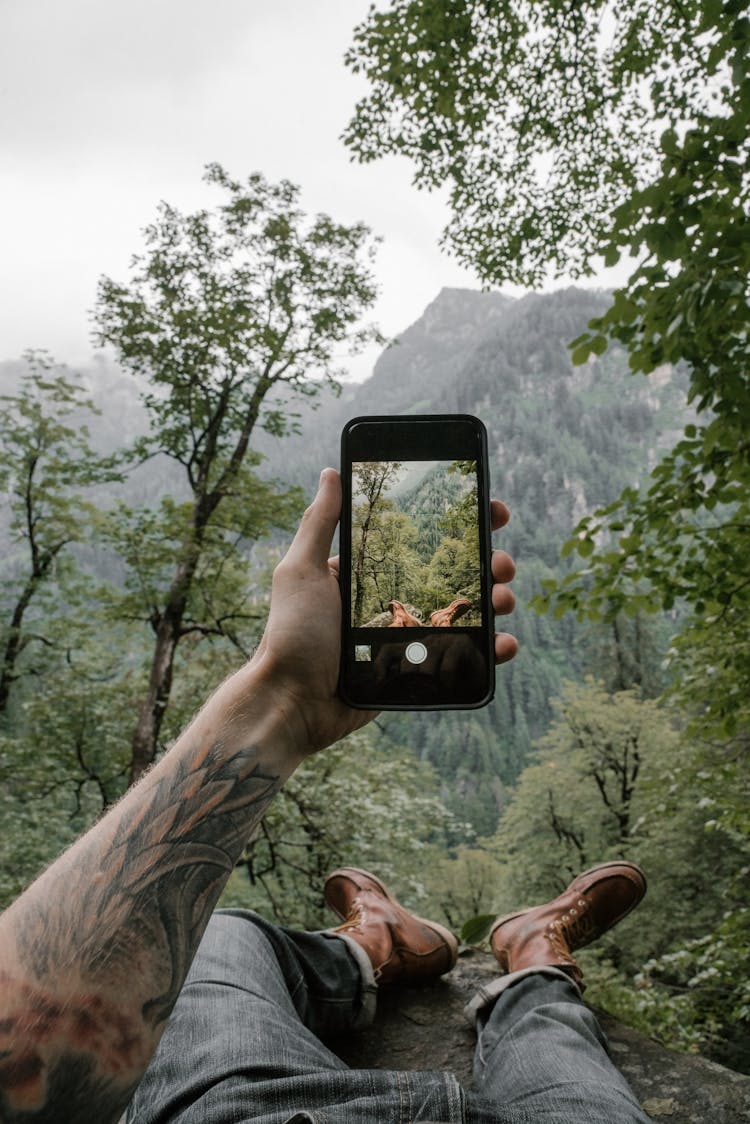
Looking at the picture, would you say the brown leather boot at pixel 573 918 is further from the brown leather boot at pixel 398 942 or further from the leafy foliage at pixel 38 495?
the leafy foliage at pixel 38 495

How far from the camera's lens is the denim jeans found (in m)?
1.45

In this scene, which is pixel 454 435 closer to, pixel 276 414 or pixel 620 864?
pixel 620 864

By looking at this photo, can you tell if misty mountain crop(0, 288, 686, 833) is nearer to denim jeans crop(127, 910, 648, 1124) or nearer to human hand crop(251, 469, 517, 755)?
denim jeans crop(127, 910, 648, 1124)

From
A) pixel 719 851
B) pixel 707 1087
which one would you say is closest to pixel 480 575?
pixel 707 1087

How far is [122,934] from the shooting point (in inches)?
46.2

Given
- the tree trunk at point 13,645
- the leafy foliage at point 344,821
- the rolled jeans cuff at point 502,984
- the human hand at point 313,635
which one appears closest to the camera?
the human hand at point 313,635

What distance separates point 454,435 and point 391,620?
1.87 feet

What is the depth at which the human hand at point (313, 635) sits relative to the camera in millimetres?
1590

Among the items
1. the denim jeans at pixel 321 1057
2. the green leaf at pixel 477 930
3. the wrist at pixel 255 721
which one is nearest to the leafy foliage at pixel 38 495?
the green leaf at pixel 477 930

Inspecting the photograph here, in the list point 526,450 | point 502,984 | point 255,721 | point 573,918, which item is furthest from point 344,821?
point 526,450

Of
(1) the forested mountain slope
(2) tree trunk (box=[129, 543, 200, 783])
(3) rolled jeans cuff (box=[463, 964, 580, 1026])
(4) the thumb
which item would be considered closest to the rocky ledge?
(3) rolled jeans cuff (box=[463, 964, 580, 1026])

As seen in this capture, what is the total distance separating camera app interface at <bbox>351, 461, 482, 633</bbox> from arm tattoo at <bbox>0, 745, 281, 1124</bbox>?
55 cm

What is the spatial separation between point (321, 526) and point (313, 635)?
287 mm

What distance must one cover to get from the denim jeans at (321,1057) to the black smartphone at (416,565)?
850mm
